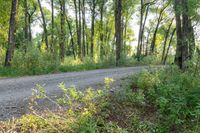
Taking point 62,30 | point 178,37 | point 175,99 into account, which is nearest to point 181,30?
point 178,37

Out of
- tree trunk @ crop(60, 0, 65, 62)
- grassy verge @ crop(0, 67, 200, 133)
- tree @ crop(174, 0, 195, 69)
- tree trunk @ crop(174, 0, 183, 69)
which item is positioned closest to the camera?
grassy verge @ crop(0, 67, 200, 133)

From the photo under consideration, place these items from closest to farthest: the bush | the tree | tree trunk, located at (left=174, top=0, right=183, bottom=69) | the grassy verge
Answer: the grassy verge → the bush → the tree → tree trunk, located at (left=174, top=0, right=183, bottom=69)

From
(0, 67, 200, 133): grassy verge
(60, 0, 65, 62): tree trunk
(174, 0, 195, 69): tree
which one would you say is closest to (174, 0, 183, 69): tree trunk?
(174, 0, 195, 69): tree

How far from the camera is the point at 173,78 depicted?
8148 millimetres

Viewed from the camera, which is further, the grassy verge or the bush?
the bush

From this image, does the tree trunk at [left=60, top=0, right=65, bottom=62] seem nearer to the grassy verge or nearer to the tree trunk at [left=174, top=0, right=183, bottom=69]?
the tree trunk at [left=174, top=0, right=183, bottom=69]

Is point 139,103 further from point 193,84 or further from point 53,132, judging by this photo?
point 53,132

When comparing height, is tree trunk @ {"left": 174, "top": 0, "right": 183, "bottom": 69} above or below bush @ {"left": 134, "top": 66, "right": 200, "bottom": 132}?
above

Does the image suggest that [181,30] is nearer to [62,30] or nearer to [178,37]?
[178,37]

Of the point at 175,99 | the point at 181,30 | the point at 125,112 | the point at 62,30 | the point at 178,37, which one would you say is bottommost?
the point at 125,112

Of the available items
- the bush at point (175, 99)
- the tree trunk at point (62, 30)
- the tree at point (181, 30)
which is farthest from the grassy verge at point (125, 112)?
the tree trunk at point (62, 30)

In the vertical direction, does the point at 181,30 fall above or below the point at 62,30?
below

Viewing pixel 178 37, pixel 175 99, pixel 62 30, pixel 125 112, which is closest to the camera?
pixel 125 112

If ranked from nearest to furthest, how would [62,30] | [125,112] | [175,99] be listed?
[125,112] < [175,99] < [62,30]
